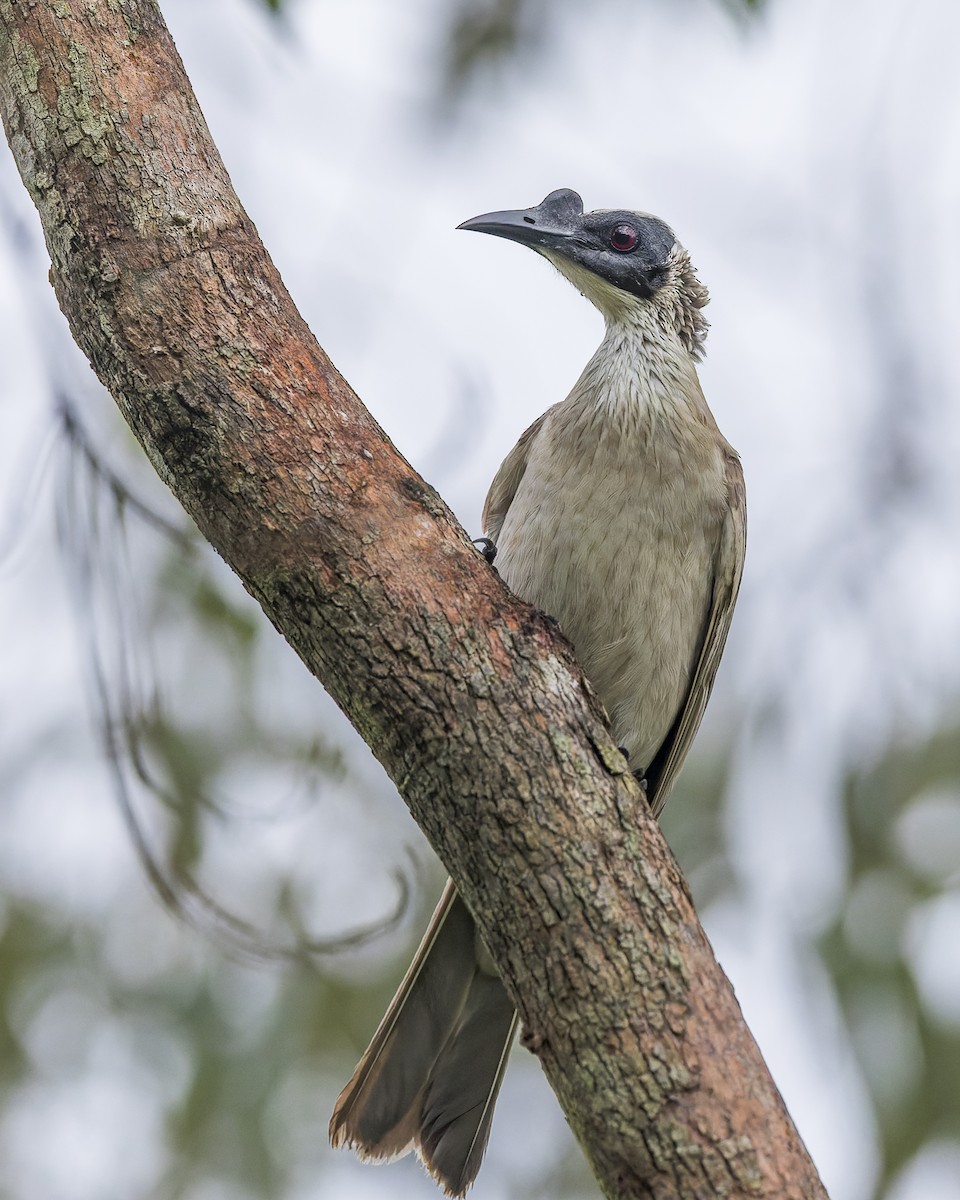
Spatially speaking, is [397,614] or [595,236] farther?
[595,236]

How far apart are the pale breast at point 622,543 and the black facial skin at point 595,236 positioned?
633 millimetres

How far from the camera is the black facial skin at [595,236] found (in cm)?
474

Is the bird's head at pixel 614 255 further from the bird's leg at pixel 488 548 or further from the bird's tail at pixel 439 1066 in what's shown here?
the bird's tail at pixel 439 1066

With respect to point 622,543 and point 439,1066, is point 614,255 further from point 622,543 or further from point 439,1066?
point 439,1066

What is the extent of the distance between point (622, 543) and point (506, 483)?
830 millimetres

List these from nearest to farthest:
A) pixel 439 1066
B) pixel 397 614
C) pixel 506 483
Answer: pixel 397 614
pixel 439 1066
pixel 506 483

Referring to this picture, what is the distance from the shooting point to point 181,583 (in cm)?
616

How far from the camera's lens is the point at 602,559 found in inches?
169

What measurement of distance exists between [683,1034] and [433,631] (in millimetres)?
869

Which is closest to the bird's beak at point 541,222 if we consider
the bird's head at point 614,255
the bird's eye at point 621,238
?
the bird's head at point 614,255

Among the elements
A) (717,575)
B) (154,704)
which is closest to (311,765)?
(154,704)

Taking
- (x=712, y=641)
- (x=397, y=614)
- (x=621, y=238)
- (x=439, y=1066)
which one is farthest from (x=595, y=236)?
(x=439, y=1066)

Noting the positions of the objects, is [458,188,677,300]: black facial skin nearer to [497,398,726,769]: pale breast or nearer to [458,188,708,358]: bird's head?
[458,188,708,358]: bird's head

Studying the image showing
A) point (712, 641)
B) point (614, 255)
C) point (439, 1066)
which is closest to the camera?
point (439, 1066)
